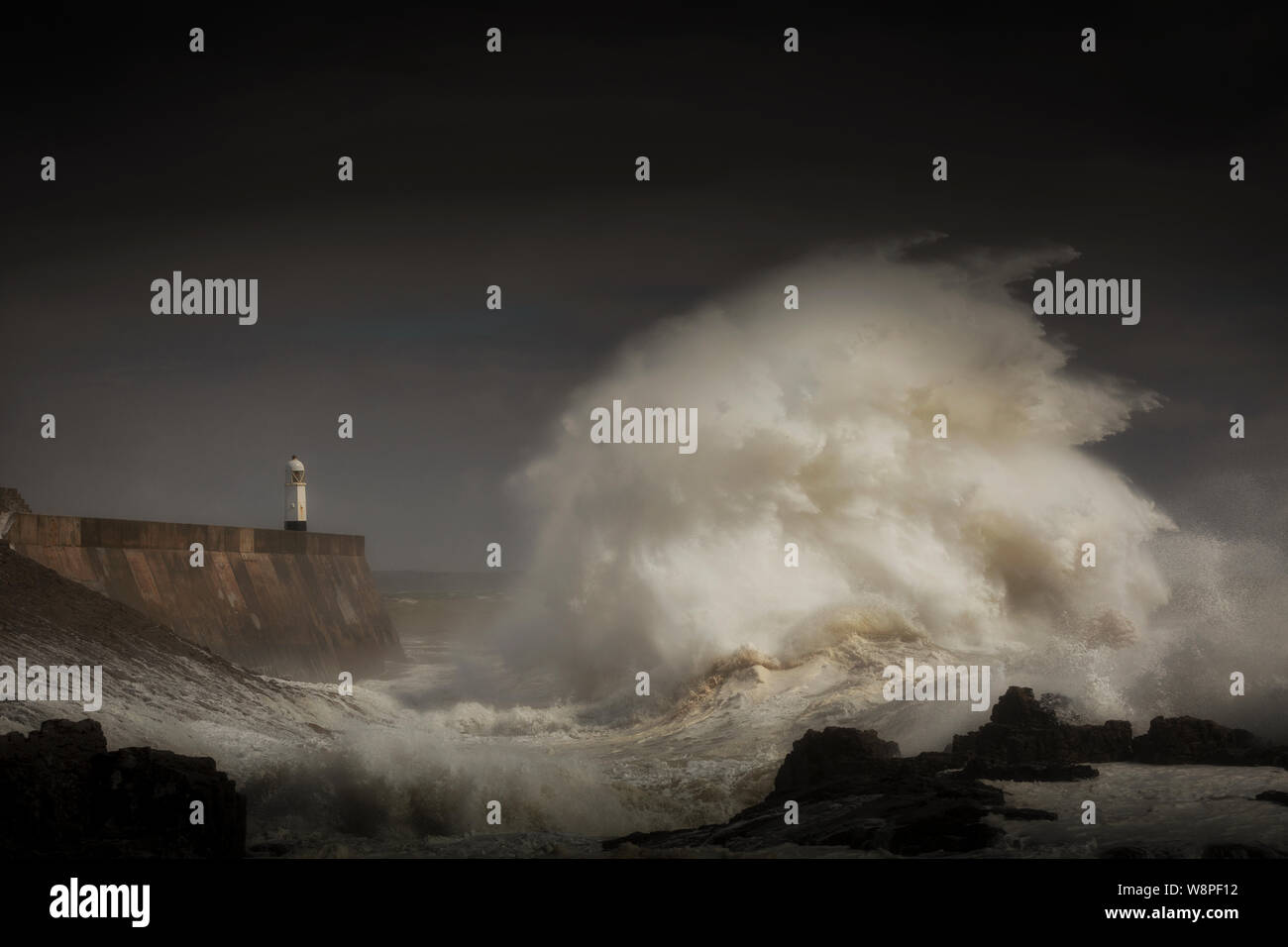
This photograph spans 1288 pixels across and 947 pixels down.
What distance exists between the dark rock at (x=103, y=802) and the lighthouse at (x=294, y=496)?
19.0 metres

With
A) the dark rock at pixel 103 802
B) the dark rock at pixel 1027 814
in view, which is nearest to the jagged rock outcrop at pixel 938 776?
the dark rock at pixel 1027 814

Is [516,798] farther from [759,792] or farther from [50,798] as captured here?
[50,798]

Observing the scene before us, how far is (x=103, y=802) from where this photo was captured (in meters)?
9.81

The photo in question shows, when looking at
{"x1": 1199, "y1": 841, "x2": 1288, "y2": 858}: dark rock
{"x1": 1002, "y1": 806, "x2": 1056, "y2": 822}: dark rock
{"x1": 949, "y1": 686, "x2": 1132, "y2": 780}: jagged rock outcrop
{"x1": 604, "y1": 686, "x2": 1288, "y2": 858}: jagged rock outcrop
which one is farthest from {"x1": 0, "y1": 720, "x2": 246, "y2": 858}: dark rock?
{"x1": 1199, "y1": 841, "x2": 1288, "y2": 858}: dark rock

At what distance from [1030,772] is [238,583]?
15.8 metres

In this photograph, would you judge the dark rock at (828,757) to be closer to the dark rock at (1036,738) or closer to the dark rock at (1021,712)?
the dark rock at (1036,738)

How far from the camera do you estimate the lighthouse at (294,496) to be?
28.9 metres

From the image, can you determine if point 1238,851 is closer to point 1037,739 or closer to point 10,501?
point 1037,739

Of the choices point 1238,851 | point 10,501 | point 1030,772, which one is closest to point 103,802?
point 1030,772

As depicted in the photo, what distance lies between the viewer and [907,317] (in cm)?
2367
